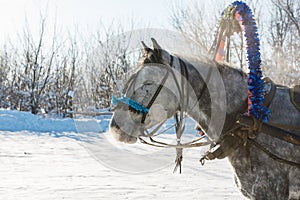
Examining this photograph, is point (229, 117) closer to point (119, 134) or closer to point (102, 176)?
point (119, 134)

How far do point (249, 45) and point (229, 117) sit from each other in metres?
0.53

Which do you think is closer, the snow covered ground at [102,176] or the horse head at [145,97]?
the horse head at [145,97]

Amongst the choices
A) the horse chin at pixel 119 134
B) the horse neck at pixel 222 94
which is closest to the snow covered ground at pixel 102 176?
the horse neck at pixel 222 94

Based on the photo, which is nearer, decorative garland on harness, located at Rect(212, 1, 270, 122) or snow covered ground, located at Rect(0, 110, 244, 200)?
decorative garland on harness, located at Rect(212, 1, 270, 122)

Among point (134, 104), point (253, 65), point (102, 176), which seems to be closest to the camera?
point (134, 104)

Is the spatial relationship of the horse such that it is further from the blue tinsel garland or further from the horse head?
the blue tinsel garland

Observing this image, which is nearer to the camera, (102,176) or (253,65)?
(253,65)

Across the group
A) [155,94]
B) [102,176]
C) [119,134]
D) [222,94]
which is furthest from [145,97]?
[102,176]

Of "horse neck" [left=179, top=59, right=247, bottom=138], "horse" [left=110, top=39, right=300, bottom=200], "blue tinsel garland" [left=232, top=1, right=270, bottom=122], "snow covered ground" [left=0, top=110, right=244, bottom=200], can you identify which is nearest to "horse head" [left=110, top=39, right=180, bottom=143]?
"horse" [left=110, top=39, right=300, bottom=200]

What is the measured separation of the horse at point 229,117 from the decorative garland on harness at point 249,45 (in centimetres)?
12

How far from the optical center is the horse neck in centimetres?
241

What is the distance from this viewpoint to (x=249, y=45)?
249 cm

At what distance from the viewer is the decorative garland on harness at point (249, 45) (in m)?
2.34

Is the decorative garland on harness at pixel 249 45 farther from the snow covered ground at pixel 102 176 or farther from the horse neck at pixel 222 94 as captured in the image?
the snow covered ground at pixel 102 176
